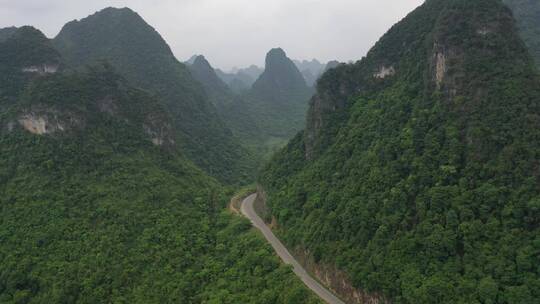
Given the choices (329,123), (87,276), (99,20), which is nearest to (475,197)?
(329,123)

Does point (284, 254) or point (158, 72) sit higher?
point (158, 72)

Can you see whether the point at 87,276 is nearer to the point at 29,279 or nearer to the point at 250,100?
the point at 29,279

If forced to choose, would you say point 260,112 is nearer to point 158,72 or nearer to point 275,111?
point 275,111

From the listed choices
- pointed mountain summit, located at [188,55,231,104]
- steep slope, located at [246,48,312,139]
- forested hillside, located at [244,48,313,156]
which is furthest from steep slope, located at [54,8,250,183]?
pointed mountain summit, located at [188,55,231,104]

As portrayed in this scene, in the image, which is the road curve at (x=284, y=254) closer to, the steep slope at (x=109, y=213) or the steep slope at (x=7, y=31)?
the steep slope at (x=109, y=213)

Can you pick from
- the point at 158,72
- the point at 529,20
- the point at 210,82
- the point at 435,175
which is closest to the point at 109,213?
the point at 435,175
